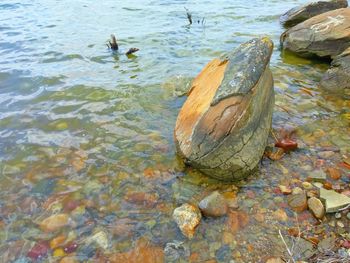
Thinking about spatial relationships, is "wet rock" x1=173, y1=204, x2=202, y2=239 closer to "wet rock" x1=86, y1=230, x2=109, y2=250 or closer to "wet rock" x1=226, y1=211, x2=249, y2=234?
"wet rock" x1=226, y1=211, x2=249, y2=234

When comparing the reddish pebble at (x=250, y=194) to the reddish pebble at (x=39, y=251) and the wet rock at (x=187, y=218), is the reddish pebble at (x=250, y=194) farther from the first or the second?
the reddish pebble at (x=39, y=251)

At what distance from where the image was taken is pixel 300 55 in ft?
27.1

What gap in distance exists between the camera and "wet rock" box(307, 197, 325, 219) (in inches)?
143

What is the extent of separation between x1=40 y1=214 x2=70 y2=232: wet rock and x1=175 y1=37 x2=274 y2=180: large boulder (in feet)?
5.13

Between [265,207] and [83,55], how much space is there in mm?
6167

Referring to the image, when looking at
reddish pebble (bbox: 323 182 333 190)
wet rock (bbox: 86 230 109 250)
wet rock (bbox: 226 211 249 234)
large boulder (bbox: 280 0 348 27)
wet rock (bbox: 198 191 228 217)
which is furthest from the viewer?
large boulder (bbox: 280 0 348 27)

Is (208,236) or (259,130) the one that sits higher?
(259,130)

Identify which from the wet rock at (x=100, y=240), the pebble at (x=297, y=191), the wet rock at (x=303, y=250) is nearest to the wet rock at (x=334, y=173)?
the pebble at (x=297, y=191)

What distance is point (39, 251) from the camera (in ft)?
11.2

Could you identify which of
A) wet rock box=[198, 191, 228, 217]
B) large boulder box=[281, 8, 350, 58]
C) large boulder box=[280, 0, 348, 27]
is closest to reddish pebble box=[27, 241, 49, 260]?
wet rock box=[198, 191, 228, 217]

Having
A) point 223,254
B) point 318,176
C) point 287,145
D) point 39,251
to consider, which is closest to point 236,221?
point 223,254

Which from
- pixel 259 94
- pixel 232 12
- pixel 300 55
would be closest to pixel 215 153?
pixel 259 94

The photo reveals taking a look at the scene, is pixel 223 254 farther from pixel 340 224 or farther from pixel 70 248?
pixel 70 248

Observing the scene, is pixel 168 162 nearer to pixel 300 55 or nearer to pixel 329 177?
pixel 329 177
